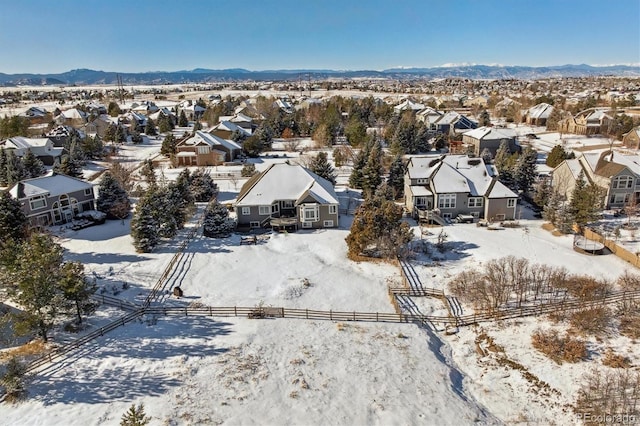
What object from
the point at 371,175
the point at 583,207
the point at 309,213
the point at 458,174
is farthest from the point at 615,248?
the point at 371,175

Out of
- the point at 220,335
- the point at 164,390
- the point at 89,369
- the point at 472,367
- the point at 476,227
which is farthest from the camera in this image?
the point at 476,227

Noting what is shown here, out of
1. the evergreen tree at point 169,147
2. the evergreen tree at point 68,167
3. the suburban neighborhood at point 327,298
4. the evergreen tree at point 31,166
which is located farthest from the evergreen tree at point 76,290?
the evergreen tree at point 169,147

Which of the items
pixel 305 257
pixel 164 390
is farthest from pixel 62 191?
pixel 164 390

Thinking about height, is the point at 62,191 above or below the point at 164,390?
above

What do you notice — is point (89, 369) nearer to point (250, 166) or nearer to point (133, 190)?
point (133, 190)

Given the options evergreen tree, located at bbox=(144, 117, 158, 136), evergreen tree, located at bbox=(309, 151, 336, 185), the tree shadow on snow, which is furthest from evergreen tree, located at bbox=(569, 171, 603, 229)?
evergreen tree, located at bbox=(144, 117, 158, 136)
